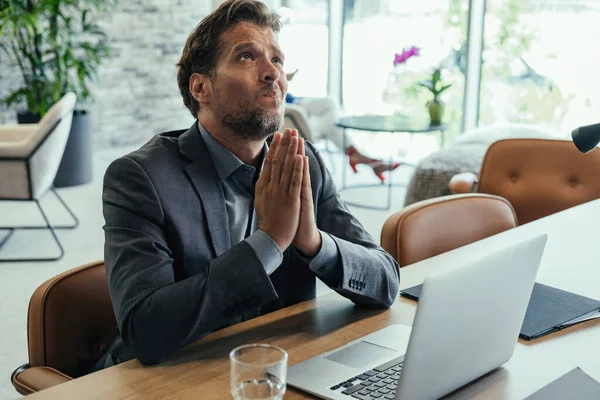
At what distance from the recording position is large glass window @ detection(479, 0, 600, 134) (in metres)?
5.83

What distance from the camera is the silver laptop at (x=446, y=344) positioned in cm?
98

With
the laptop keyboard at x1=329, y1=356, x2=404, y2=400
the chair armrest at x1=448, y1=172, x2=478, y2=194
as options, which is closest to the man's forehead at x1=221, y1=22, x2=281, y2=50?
the laptop keyboard at x1=329, y1=356, x2=404, y2=400

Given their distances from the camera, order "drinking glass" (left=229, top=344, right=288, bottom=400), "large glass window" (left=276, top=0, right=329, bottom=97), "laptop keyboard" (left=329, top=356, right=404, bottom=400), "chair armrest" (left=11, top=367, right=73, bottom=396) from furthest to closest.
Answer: "large glass window" (left=276, top=0, right=329, bottom=97)
"chair armrest" (left=11, top=367, right=73, bottom=396)
"laptop keyboard" (left=329, top=356, right=404, bottom=400)
"drinking glass" (left=229, top=344, right=288, bottom=400)

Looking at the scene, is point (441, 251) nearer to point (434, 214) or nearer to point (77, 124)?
point (434, 214)

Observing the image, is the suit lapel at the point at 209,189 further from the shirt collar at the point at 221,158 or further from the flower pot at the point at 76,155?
the flower pot at the point at 76,155

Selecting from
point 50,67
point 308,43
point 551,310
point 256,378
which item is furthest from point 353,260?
point 308,43

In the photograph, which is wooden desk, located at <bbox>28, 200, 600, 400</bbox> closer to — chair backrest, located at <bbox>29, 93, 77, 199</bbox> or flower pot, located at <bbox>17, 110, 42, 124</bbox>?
chair backrest, located at <bbox>29, 93, 77, 199</bbox>

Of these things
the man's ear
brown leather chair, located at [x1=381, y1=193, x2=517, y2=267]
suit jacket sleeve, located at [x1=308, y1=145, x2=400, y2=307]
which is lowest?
brown leather chair, located at [x1=381, y1=193, x2=517, y2=267]

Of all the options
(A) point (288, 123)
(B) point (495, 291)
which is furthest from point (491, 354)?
(A) point (288, 123)

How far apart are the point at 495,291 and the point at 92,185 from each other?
511 centimetres

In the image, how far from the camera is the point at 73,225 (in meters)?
4.75

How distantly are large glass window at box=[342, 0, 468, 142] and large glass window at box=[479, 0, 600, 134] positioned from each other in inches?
10.9

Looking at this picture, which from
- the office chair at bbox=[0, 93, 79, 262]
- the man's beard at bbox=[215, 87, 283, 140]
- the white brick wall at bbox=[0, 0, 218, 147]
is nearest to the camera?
the man's beard at bbox=[215, 87, 283, 140]

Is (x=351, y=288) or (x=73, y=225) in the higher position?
(x=351, y=288)
